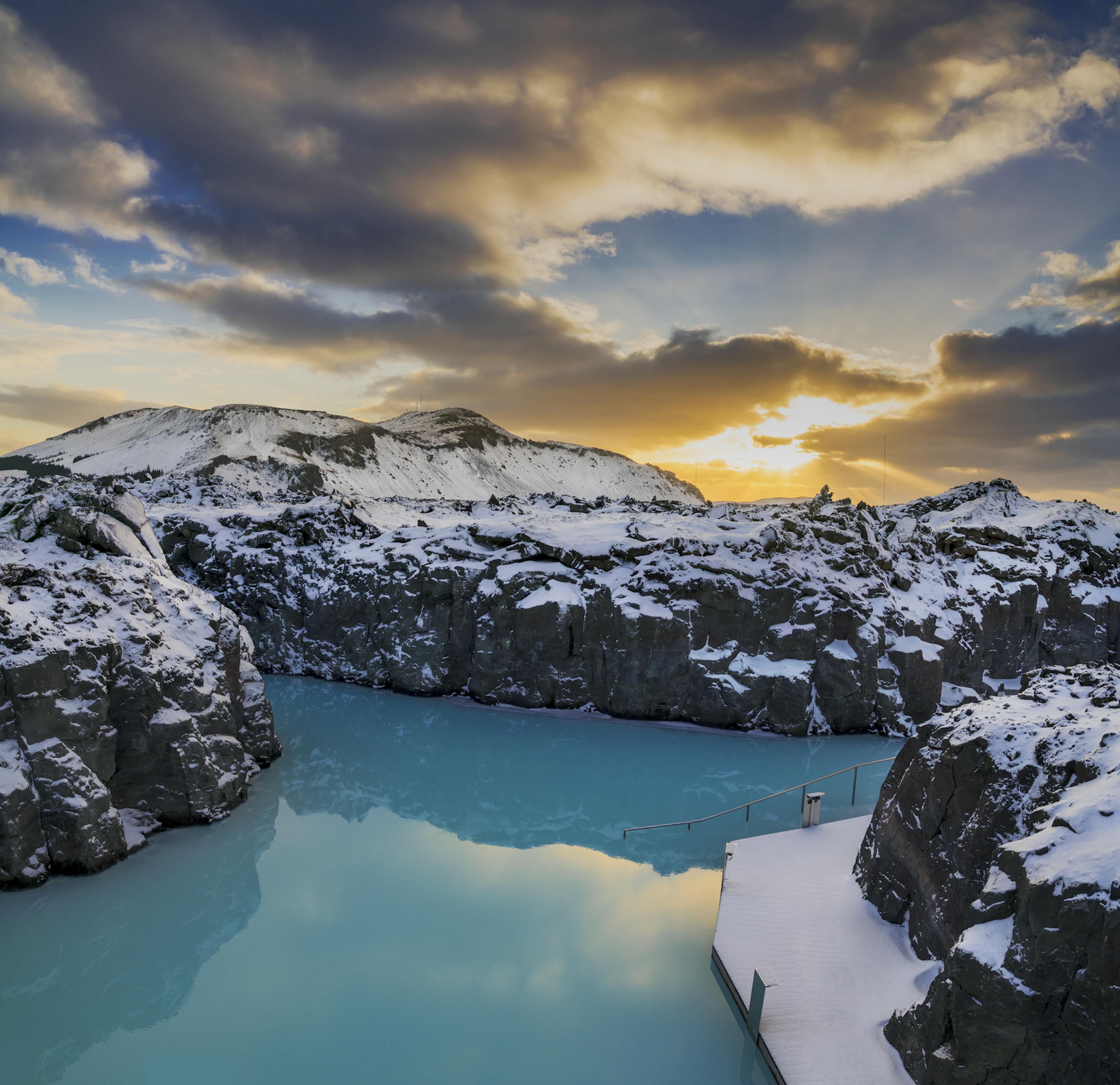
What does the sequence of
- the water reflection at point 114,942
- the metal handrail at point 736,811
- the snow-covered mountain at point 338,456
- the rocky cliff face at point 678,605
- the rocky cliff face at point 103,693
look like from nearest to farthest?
the water reflection at point 114,942, the rocky cliff face at point 103,693, the metal handrail at point 736,811, the rocky cliff face at point 678,605, the snow-covered mountain at point 338,456

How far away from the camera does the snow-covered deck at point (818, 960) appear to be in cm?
982

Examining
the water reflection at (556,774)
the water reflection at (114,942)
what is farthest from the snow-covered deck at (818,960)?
the water reflection at (114,942)

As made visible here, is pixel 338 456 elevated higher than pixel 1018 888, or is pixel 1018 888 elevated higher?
pixel 338 456

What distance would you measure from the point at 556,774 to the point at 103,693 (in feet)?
46.5

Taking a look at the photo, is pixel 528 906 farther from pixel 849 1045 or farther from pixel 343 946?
pixel 849 1045

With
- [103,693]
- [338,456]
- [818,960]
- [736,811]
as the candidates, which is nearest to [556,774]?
[736,811]

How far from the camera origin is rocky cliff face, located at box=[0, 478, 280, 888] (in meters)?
14.8

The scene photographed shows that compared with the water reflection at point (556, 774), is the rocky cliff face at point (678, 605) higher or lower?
higher

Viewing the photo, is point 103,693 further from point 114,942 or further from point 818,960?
point 818,960

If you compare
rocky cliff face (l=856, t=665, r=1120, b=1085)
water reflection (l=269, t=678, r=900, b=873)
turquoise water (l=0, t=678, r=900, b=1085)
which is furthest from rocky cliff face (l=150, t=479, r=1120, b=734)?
rocky cliff face (l=856, t=665, r=1120, b=1085)

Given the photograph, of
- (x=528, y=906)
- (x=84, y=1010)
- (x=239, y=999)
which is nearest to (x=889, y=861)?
(x=528, y=906)

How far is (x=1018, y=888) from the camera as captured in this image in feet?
25.8

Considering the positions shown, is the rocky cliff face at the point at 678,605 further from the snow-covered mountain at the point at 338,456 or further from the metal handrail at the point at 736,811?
the snow-covered mountain at the point at 338,456

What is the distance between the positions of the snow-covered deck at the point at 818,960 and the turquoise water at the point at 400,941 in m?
0.91
